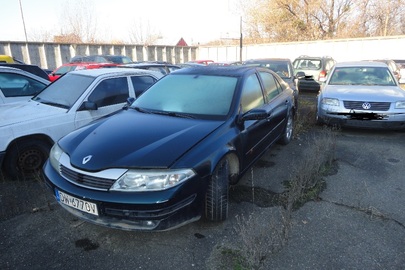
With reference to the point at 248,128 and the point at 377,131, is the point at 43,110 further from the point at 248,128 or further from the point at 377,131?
the point at 377,131

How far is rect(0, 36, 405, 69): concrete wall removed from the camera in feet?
62.0

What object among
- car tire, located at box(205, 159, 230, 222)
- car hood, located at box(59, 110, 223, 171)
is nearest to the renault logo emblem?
car hood, located at box(59, 110, 223, 171)

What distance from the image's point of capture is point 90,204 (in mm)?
2439

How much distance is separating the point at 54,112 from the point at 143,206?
104 inches

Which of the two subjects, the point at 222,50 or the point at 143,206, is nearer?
the point at 143,206

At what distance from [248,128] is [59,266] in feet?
7.72

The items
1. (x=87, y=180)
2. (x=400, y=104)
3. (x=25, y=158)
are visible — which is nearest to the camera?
(x=87, y=180)

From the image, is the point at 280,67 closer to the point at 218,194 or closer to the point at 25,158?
the point at 218,194

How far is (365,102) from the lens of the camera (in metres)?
5.92

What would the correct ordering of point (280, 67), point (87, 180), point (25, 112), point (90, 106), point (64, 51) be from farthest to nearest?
point (64, 51) → point (280, 67) → point (90, 106) → point (25, 112) → point (87, 180)

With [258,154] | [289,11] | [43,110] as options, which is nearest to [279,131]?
[258,154]

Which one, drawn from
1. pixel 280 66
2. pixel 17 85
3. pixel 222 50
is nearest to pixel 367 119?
pixel 280 66


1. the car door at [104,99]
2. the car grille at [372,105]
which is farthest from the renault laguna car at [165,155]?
the car grille at [372,105]

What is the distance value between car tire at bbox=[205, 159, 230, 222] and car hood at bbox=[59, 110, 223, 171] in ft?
1.22
